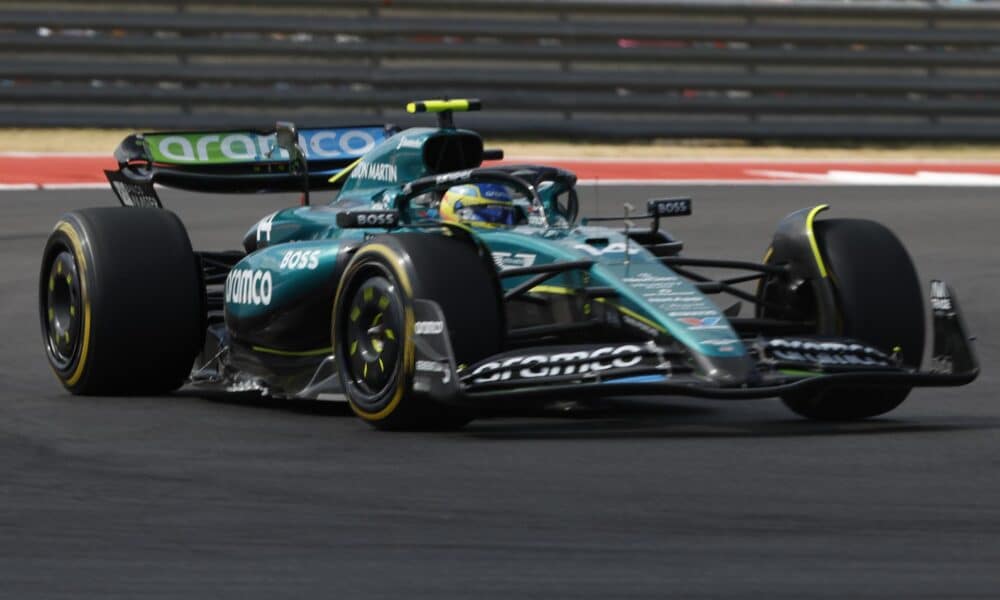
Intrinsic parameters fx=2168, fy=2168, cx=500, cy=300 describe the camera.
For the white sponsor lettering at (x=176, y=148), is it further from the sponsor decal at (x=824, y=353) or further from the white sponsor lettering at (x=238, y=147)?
the sponsor decal at (x=824, y=353)

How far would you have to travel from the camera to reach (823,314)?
25.6ft

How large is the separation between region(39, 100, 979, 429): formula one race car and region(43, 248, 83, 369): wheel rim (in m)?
0.01

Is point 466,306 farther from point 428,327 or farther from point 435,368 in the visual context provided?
point 435,368

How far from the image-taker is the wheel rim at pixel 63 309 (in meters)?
8.72

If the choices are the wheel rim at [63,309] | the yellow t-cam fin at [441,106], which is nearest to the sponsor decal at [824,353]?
the yellow t-cam fin at [441,106]

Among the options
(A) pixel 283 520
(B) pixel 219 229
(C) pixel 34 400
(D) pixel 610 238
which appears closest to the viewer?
(A) pixel 283 520

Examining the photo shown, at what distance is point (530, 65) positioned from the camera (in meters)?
21.1

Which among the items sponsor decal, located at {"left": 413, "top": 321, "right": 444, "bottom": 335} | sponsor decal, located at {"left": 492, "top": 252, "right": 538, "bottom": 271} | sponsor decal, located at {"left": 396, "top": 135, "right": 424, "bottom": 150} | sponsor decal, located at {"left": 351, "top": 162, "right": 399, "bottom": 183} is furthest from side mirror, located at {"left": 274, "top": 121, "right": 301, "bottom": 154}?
sponsor decal, located at {"left": 413, "top": 321, "right": 444, "bottom": 335}

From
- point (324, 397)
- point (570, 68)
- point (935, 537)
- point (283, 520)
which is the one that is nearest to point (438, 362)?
point (324, 397)

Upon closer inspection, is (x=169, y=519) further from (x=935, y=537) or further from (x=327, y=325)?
(x=327, y=325)

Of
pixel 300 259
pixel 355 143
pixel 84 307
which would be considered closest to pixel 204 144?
pixel 355 143

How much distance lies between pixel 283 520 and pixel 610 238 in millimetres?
2410

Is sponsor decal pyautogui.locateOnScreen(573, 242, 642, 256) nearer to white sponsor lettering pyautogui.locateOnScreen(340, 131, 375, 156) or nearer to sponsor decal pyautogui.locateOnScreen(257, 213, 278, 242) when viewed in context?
sponsor decal pyautogui.locateOnScreen(257, 213, 278, 242)

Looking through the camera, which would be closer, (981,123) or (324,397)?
(324,397)
